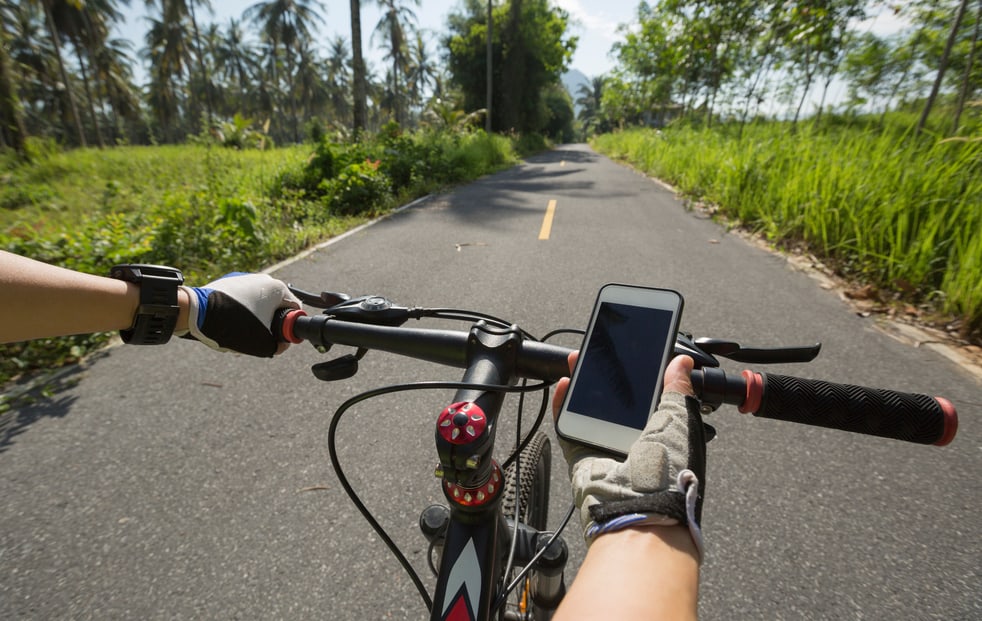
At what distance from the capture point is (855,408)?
733 mm

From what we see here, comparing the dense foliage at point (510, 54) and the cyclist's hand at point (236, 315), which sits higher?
the dense foliage at point (510, 54)

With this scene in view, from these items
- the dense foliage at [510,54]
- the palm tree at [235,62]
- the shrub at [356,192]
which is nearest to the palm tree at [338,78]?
the palm tree at [235,62]

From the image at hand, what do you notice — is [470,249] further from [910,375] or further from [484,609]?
[484,609]

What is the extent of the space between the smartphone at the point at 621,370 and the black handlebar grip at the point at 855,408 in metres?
0.19

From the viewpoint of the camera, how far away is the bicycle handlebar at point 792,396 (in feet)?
2.27

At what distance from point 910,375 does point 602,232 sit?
4030 mm

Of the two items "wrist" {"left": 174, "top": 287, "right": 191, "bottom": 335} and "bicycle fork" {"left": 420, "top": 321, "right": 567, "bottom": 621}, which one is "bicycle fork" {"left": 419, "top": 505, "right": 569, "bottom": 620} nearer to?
"bicycle fork" {"left": 420, "top": 321, "right": 567, "bottom": 621}

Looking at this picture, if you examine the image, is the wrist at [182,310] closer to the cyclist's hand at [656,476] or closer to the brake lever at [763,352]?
the cyclist's hand at [656,476]

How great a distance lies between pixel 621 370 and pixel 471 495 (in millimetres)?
353

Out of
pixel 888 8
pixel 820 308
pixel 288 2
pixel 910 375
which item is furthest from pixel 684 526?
pixel 288 2

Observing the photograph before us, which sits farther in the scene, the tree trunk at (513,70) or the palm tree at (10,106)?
the tree trunk at (513,70)

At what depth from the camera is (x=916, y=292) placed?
356 centimetres

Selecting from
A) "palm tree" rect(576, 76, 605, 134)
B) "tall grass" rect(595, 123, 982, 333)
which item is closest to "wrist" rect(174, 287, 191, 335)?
"tall grass" rect(595, 123, 982, 333)

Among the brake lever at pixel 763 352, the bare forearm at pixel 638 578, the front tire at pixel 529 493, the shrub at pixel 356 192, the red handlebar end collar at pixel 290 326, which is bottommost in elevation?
the front tire at pixel 529 493
